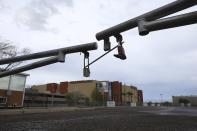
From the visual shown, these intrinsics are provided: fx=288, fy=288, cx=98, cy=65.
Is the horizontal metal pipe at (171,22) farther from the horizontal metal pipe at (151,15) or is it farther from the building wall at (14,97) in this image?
the building wall at (14,97)

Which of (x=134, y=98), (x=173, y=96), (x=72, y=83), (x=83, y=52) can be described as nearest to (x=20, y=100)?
(x=83, y=52)

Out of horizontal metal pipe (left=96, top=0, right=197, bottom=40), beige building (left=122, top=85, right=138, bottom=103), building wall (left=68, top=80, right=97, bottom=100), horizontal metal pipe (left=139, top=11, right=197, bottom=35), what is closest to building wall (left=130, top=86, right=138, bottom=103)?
beige building (left=122, top=85, right=138, bottom=103)

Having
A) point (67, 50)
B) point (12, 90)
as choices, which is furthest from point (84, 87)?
point (67, 50)

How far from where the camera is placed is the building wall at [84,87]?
400 feet

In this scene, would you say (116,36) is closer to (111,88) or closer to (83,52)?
(83,52)

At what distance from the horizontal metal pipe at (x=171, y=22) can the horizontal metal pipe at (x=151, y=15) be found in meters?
0.12

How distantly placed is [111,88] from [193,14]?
407 ft

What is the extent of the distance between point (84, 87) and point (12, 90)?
247 feet

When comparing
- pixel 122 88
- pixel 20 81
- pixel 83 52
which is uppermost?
pixel 122 88

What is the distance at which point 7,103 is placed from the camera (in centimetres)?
4938

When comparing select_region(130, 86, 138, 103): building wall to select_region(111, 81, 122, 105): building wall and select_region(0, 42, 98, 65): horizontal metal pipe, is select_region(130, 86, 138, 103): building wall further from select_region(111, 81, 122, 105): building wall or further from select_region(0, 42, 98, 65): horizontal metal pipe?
select_region(0, 42, 98, 65): horizontal metal pipe

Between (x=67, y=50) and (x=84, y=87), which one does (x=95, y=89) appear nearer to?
(x=84, y=87)

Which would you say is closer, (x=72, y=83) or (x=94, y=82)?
(x=94, y=82)

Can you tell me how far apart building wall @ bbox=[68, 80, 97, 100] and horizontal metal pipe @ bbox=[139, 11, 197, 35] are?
114m
